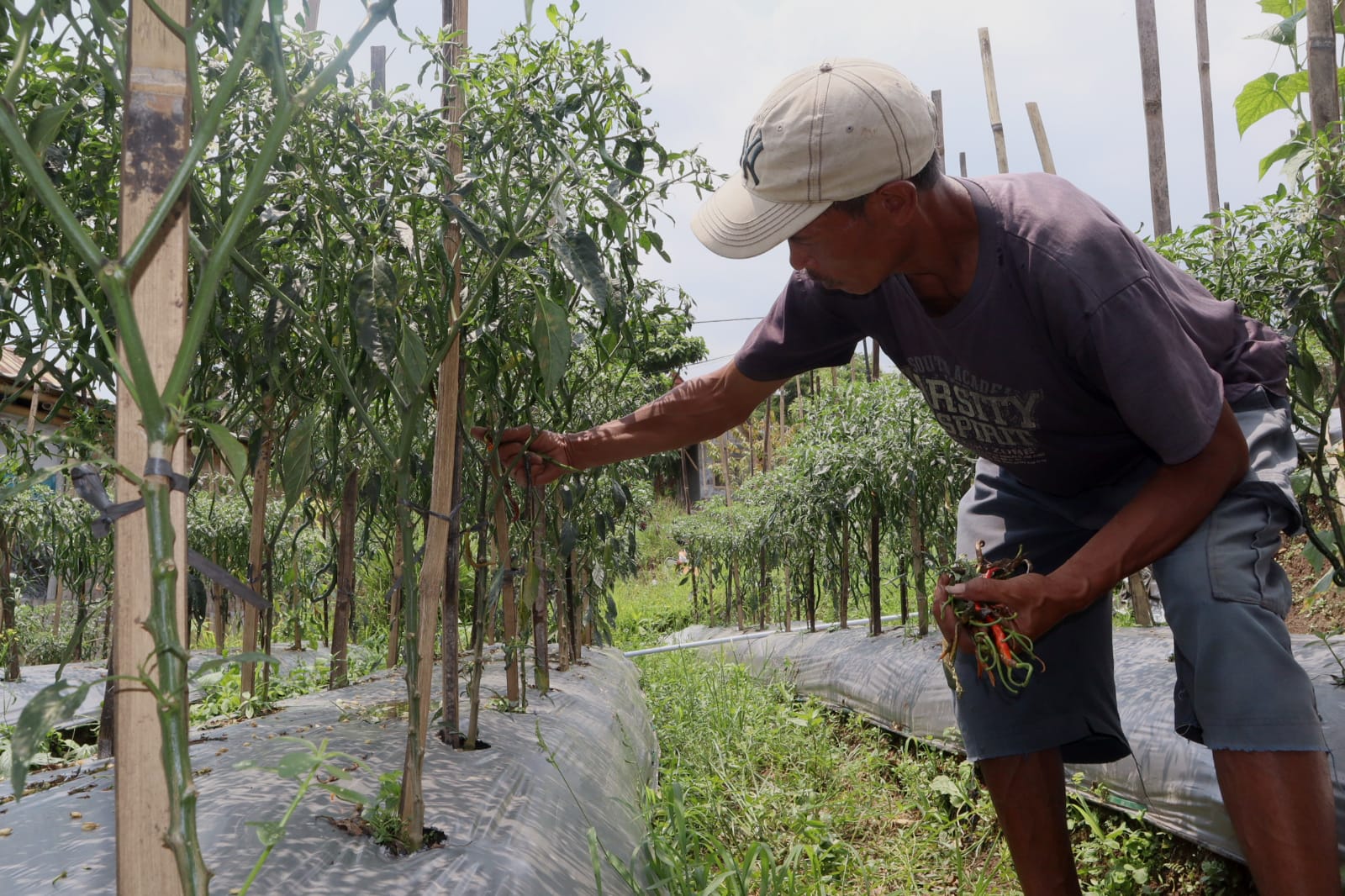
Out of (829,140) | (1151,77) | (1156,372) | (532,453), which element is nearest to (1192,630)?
(1156,372)

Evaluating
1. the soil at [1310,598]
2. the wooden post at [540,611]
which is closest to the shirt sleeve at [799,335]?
the wooden post at [540,611]


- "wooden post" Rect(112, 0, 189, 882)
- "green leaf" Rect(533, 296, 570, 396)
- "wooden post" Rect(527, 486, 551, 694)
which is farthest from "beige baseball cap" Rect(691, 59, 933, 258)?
"wooden post" Rect(527, 486, 551, 694)

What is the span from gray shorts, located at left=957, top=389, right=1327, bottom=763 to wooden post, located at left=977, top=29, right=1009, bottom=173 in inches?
228

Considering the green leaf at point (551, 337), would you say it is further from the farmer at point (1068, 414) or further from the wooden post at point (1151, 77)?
the wooden post at point (1151, 77)

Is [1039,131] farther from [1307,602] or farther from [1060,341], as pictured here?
[1060,341]

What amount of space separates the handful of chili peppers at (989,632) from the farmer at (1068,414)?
0.09ft

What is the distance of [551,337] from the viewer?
4.57 feet

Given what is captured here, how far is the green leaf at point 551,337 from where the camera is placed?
1378 millimetres

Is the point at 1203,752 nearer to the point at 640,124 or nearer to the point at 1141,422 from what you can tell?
the point at 1141,422

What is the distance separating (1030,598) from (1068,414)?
0.31m

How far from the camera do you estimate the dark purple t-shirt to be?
4.03 feet

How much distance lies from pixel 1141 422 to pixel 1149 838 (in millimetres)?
1583

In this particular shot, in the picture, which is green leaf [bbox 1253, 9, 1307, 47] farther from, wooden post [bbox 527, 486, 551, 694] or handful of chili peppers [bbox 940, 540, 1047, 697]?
wooden post [bbox 527, 486, 551, 694]

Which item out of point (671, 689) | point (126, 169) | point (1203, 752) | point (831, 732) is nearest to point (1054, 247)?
point (126, 169)
